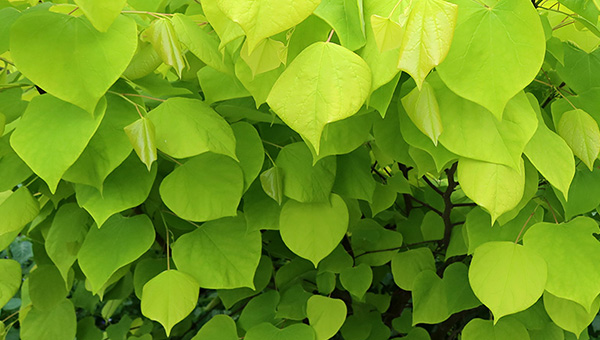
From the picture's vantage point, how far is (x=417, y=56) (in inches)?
13.5

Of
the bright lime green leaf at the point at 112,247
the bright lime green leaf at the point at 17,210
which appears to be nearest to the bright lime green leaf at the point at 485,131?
the bright lime green leaf at the point at 112,247

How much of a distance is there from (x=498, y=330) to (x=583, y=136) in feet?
0.87

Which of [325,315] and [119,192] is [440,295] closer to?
[325,315]

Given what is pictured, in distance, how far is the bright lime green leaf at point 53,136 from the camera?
44 centimetres

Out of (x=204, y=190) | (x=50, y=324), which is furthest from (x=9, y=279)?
(x=204, y=190)

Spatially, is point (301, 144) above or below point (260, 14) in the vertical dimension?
below

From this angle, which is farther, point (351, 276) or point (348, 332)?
point (348, 332)

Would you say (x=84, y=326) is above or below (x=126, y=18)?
below

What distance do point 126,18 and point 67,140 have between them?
106 millimetres

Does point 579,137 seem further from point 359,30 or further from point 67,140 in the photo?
point 67,140

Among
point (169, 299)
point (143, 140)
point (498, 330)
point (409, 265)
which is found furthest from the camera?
point (409, 265)

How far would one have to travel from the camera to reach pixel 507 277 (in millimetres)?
510

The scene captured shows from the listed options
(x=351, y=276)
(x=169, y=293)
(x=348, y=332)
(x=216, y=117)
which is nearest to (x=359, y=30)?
(x=216, y=117)

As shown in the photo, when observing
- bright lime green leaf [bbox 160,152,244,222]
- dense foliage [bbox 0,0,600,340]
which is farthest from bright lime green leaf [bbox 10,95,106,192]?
bright lime green leaf [bbox 160,152,244,222]
